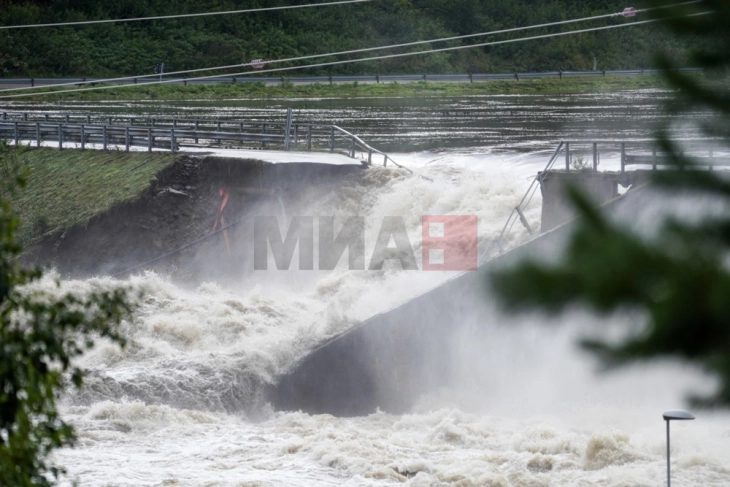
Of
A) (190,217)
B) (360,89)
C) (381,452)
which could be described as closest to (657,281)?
(381,452)

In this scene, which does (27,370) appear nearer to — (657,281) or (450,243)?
(657,281)

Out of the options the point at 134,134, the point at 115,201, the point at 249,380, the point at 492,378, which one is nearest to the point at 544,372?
the point at 492,378

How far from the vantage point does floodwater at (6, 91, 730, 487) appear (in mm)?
13367

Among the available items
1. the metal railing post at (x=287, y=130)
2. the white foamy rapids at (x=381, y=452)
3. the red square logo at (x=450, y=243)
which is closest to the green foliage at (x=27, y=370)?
the white foamy rapids at (x=381, y=452)

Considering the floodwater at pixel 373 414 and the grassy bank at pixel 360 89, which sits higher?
the grassy bank at pixel 360 89

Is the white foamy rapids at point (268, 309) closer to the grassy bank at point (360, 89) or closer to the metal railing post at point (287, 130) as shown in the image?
the metal railing post at point (287, 130)

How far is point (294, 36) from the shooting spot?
67938mm

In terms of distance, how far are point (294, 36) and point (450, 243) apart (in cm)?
4941

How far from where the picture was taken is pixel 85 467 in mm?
13469

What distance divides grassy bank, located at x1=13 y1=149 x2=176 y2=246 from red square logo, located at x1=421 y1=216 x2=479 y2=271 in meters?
8.75

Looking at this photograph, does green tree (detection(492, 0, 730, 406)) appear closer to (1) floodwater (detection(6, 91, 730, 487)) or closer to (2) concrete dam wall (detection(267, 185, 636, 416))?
(1) floodwater (detection(6, 91, 730, 487))

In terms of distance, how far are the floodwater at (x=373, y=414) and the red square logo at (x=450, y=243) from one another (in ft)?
1.21

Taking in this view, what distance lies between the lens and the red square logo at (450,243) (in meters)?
20.5

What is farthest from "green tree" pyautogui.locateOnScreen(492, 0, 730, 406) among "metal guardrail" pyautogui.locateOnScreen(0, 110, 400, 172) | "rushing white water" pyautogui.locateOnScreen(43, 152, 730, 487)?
"metal guardrail" pyautogui.locateOnScreen(0, 110, 400, 172)
